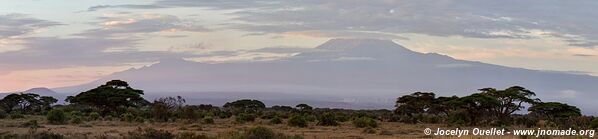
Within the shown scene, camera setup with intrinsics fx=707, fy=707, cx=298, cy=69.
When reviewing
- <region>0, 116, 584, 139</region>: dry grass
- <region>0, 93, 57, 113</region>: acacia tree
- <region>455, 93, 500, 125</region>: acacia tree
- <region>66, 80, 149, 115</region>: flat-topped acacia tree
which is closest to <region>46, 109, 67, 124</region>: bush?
<region>0, 116, 584, 139</region>: dry grass

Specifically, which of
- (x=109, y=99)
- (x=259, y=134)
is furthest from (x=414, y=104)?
(x=259, y=134)

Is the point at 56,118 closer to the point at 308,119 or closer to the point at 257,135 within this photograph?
the point at 308,119

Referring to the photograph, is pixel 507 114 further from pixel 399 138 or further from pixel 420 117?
pixel 399 138

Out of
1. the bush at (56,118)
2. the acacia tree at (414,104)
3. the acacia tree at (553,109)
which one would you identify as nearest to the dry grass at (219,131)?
the bush at (56,118)

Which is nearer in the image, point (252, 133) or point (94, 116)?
point (252, 133)

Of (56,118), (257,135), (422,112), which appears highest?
(422,112)

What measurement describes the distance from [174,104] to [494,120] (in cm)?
2330

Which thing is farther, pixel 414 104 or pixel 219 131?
pixel 414 104

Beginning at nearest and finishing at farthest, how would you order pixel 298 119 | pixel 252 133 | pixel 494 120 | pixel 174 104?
pixel 252 133, pixel 298 119, pixel 494 120, pixel 174 104

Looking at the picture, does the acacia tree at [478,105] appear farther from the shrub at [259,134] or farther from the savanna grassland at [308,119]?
the shrub at [259,134]

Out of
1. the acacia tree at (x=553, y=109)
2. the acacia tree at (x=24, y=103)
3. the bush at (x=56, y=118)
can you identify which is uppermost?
the acacia tree at (x=24, y=103)

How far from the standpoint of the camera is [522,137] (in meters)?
23.3

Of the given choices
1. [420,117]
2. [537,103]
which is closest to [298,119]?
→ [420,117]

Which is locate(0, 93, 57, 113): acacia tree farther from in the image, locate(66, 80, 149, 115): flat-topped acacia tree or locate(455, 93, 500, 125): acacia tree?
locate(455, 93, 500, 125): acacia tree
